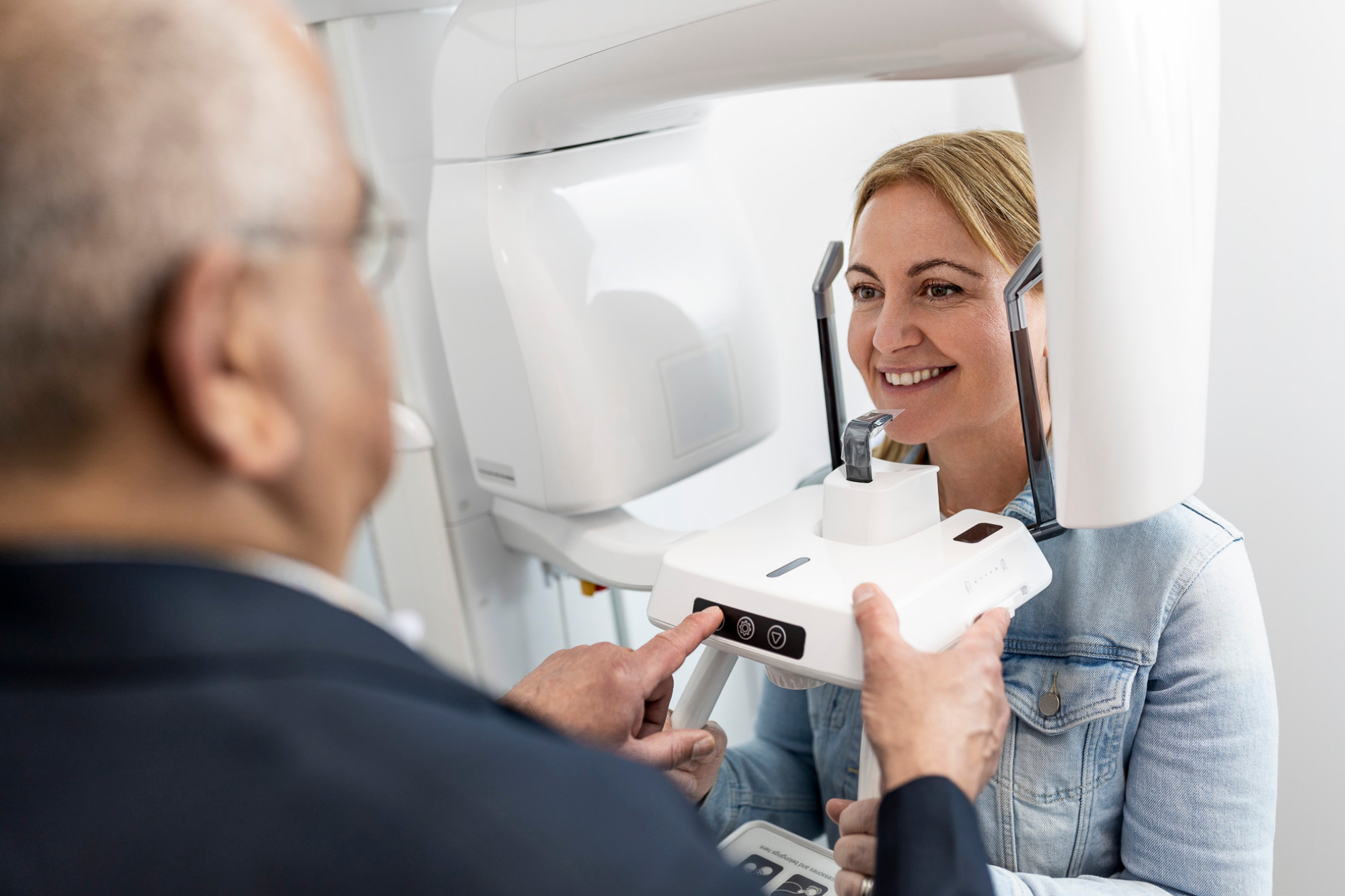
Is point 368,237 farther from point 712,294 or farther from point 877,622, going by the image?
point 712,294

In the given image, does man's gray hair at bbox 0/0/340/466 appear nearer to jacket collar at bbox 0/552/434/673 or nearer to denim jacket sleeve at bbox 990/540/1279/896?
jacket collar at bbox 0/552/434/673

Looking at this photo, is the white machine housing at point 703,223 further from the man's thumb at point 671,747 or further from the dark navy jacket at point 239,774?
the dark navy jacket at point 239,774

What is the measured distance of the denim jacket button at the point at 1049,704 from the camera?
973mm

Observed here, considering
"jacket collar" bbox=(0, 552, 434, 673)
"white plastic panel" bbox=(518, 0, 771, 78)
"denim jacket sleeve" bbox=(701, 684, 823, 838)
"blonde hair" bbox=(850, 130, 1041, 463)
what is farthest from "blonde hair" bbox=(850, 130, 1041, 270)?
"jacket collar" bbox=(0, 552, 434, 673)

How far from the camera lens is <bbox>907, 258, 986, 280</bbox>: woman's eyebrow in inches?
41.4

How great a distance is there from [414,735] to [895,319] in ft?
2.57

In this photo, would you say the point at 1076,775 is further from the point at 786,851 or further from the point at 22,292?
the point at 22,292

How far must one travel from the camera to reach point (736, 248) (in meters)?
1.24

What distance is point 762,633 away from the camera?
2.69ft

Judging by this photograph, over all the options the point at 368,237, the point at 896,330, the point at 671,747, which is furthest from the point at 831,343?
the point at 368,237

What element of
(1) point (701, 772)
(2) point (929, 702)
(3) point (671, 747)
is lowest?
(1) point (701, 772)

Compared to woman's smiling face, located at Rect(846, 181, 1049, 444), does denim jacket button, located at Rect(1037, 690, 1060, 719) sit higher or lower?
lower

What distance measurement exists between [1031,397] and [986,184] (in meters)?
0.26

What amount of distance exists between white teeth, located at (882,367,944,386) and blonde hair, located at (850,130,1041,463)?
13 cm
